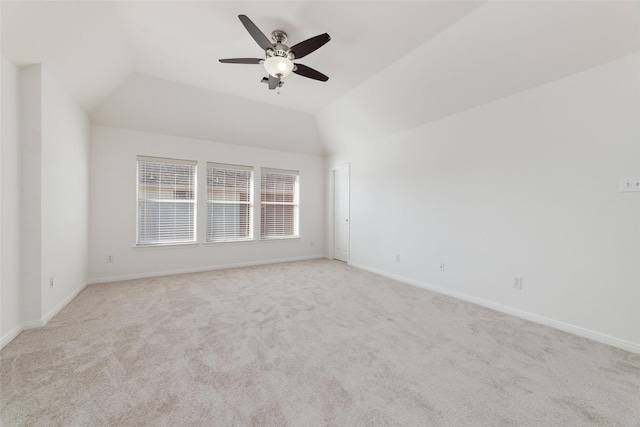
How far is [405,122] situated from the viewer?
3990 mm

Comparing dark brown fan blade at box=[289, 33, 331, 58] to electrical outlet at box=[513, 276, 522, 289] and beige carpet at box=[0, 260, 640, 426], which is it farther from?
electrical outlet at box=[513, 276, 522, 289]

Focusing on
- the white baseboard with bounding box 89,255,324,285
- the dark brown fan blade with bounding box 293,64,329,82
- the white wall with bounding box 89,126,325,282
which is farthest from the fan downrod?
the white baseboard with bounding box 89,255,324,285

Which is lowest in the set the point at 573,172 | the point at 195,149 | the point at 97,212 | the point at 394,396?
the point at 394,396

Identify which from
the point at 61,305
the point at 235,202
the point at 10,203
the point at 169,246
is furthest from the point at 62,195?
the point at 235,202

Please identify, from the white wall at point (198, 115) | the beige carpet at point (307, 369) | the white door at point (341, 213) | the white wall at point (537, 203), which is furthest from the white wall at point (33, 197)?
the white door at point (341, 213)

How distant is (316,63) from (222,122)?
2150 mm

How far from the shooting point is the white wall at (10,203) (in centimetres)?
214

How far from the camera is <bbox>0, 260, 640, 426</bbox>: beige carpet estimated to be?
4.66 ft

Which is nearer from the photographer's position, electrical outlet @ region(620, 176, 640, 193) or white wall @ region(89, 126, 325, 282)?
electrical outlet @ region(620, 176, 640, 193)

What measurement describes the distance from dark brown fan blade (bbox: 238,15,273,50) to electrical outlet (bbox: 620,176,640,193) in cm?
330

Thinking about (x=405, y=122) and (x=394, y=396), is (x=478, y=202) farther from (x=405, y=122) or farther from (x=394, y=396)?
(x=394, y=396)

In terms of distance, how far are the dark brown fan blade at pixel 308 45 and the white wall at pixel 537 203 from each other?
1.57 m

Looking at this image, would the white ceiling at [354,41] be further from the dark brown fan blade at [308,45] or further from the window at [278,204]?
the window at [278,204]

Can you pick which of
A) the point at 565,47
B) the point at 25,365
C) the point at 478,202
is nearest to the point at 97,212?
the point at 25,365
